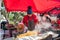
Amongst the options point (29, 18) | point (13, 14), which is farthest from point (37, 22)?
point (13, 14)

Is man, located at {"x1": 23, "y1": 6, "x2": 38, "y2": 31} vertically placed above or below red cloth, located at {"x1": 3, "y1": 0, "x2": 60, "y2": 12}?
below

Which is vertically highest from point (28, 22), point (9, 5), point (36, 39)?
point (9, 5)

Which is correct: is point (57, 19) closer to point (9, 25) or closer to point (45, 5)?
point (45, 5)

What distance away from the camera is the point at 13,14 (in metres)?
1.11

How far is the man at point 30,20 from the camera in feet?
3.64

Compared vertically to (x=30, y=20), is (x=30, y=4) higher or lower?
higher

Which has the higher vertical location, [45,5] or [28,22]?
[45,5]

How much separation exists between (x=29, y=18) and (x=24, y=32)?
0.11 metres

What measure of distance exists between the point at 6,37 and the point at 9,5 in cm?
23

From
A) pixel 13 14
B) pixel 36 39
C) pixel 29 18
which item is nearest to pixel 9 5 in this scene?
pixel 13 14

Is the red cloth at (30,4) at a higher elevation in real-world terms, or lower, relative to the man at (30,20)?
higher

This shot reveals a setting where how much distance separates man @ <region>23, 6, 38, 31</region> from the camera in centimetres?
111

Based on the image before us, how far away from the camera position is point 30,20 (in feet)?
3.67

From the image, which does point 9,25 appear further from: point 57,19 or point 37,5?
point 57,19
